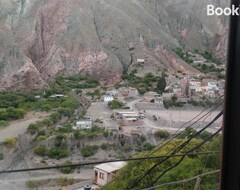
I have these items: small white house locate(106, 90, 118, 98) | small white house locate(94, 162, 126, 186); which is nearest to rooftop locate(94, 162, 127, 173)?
small white house locate(94, 162, 126, 186)

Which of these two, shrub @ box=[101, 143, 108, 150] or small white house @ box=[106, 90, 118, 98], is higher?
small white house @ box=[106, 90, 118, 98]

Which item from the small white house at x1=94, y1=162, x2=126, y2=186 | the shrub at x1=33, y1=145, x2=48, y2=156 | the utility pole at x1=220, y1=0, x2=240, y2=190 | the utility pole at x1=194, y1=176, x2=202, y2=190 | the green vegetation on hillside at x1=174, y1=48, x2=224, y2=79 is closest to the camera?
the utility pole at x1=220, y1=0, x2=240, y2=190

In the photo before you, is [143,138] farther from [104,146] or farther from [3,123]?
[3,123]

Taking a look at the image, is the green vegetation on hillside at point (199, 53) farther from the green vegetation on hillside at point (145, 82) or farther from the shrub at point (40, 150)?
the shrub at point (40, 150)

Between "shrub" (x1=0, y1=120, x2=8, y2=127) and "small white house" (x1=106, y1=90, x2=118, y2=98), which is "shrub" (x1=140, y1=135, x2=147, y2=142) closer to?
"small white house" (x1=106, y1=90, x2=118, y2=98)

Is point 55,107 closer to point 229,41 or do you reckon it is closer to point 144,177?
point 144,177

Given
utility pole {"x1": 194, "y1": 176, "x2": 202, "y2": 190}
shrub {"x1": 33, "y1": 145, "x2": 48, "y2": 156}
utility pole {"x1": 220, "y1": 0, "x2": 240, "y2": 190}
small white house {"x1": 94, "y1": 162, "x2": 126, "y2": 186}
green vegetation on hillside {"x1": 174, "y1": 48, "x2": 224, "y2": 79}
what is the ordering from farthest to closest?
green vegetation on hillside {"x1": 174, "y1": 48, "x2": 224, "y2": 79}
shrub {"x1": 33, "y1": 145, "x2": 48, "y2": 156}
small white house {"x1": 94, "y1": 162, "x2": 126, "y2": 186}
utility pole {"x1": 194, "y1": 176, "x2": 202, "y2": 190}
utility pole {"x1": 220, "y1": 0, "x2": 240, "y2": 190}

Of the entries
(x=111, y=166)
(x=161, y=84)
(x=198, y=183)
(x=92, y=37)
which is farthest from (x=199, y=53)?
(x=198, y=183)
